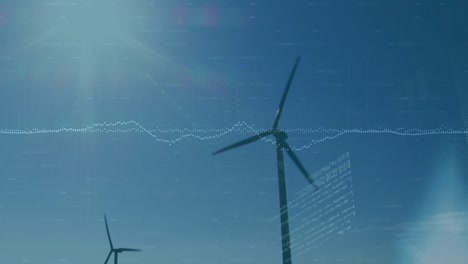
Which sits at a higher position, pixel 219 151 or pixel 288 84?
pixel 288 84

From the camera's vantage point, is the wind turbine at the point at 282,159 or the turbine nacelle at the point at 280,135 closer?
the wind turbine at the point at 282,159

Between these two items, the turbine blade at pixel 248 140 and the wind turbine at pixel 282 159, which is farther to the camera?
the turbine blade at pixel 248 140

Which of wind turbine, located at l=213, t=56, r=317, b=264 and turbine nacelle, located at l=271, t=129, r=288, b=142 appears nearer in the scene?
wind turbine, located at l=213, t=56, r=317, b=264

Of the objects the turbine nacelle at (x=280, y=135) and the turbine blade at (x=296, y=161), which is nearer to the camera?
the turbine blade at (x=296, y=161)

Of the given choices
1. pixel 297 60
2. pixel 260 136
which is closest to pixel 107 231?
pixel 260 136

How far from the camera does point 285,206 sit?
58.3m

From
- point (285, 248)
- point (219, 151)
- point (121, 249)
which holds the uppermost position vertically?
point (219, 151)

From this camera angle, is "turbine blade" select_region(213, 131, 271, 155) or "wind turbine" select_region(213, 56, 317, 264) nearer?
"wind turbine" select_region(213, 56, 317, 264)

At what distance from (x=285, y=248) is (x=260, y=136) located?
44.1 ft

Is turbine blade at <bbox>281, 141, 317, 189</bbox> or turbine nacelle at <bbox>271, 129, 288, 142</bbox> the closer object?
turbine blade at <bbox>281, 141, 317, 189</bbox>

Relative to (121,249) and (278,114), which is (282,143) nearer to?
(278,114)

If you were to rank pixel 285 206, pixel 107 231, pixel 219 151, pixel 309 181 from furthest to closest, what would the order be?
pixel 107 231
pixel 219 151
pixel 285 206
pixel 309 181

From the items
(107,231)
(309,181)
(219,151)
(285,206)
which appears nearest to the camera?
(309,181)

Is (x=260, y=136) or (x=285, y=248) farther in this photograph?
(x=260, y=136)
